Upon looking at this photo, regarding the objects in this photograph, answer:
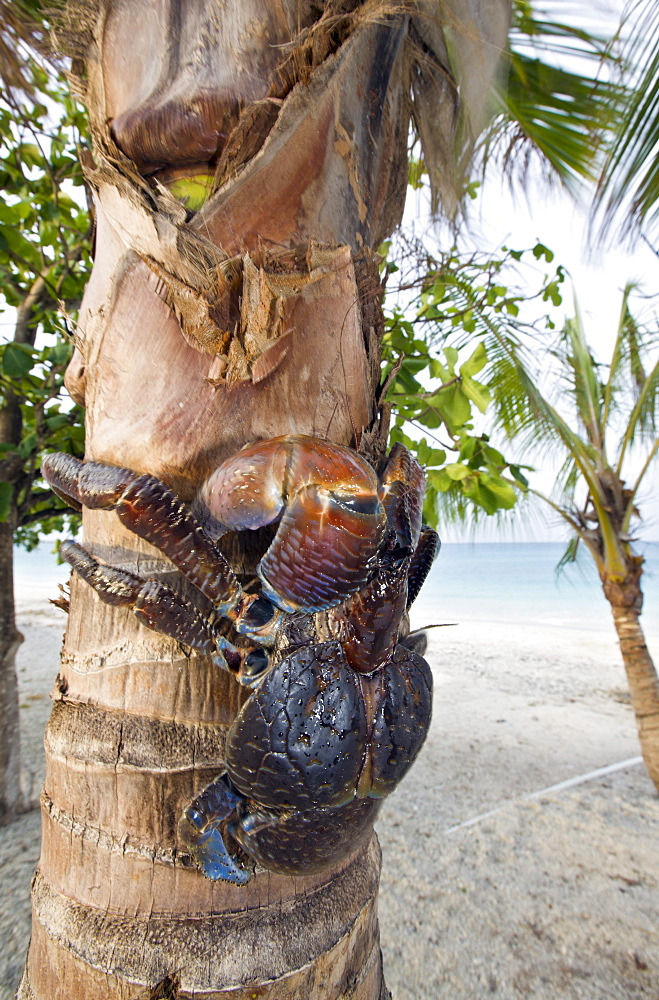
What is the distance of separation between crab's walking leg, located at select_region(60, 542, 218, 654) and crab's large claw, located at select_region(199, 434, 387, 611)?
5.7 inches

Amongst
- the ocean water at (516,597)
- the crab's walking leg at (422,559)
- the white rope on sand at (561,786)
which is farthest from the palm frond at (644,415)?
the ocean water at (516,597)

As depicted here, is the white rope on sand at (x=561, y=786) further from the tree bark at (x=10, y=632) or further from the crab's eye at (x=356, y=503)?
the crab's eye at (x=356, y=503)

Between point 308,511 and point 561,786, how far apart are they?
15.9 feet

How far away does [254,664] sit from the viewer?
3.00ft

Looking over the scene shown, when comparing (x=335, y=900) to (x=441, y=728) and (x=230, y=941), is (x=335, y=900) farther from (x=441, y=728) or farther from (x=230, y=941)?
(x=441, y=728)

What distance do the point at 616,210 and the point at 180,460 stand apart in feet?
4.23

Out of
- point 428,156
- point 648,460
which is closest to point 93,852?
point 428,156

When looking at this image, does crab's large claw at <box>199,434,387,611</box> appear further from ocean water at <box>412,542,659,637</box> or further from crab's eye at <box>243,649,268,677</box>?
ocean water at <box>412,542,659,637</box>

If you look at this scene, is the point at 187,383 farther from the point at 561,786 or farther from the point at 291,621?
the point at 561,786

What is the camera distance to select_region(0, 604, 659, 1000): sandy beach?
8.08 feet

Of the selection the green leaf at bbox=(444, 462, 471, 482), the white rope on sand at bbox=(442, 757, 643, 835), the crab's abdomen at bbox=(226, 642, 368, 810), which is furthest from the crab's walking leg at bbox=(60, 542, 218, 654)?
the white rope on sand at bbox=(442, 757, 643, 835)

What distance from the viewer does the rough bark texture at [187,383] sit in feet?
2.75

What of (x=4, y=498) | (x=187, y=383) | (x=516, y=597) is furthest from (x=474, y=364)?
(x=516, y=597)

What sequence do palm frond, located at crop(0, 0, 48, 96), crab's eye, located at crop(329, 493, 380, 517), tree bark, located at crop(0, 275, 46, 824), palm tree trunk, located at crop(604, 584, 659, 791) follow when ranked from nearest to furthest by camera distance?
crab's eye, located at crop(329, 493, 380, 517), palm frond, located at crop(0, 0, 48, 96), tree bark, located at crop(0, 275, 46, 824), palm tree trunk, located at crop(604, 584, 659, 791)
